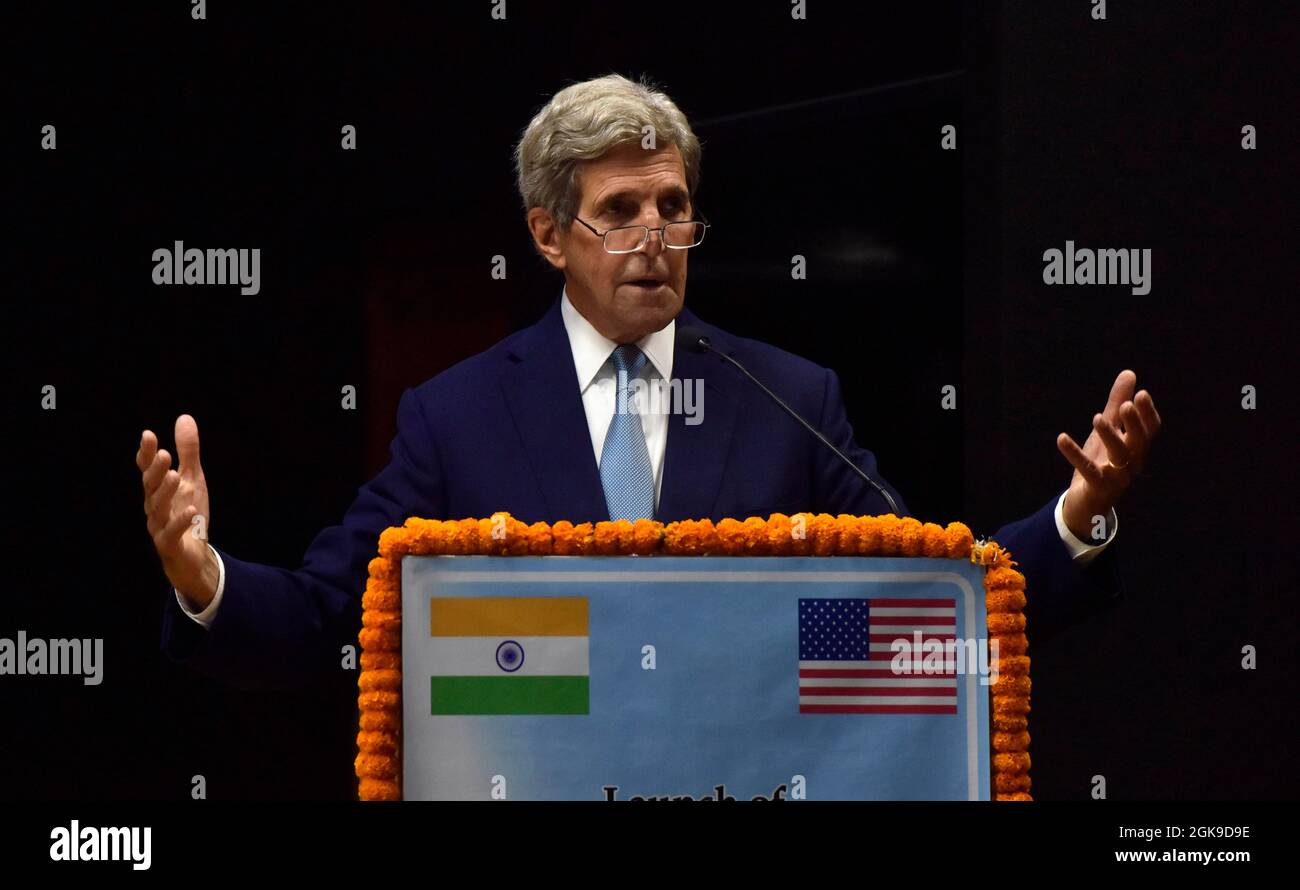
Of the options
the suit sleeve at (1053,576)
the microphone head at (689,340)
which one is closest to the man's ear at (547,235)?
the microphone head at (689,340)

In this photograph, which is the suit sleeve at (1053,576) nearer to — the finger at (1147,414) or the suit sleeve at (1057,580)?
the suit sleeve at (1057,580)

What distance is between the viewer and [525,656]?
6.63 feet

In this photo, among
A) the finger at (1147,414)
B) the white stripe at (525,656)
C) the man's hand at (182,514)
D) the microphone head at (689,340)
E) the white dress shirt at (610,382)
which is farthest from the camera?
the white dress shirt at (610,382)

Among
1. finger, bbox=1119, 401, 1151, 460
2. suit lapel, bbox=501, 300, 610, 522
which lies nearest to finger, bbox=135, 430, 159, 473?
suit lapel, bbox=501, 300, 610, 522

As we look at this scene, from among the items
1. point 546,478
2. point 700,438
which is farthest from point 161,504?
point 700,438

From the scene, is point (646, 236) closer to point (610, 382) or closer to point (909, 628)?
point (610, 382)

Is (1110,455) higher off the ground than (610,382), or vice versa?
(610,382)

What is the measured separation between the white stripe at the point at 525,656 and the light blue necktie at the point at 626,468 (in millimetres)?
510

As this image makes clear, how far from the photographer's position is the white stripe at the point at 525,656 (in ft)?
6.62

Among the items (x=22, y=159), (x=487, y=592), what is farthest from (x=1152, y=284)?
(x=22, y=159)

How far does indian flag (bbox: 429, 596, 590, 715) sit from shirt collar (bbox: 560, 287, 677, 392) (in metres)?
0.72

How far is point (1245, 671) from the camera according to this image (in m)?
3.55

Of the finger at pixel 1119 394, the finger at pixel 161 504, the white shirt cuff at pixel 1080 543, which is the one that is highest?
the finger at pixel 1119 394

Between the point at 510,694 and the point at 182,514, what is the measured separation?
1.65 feet
